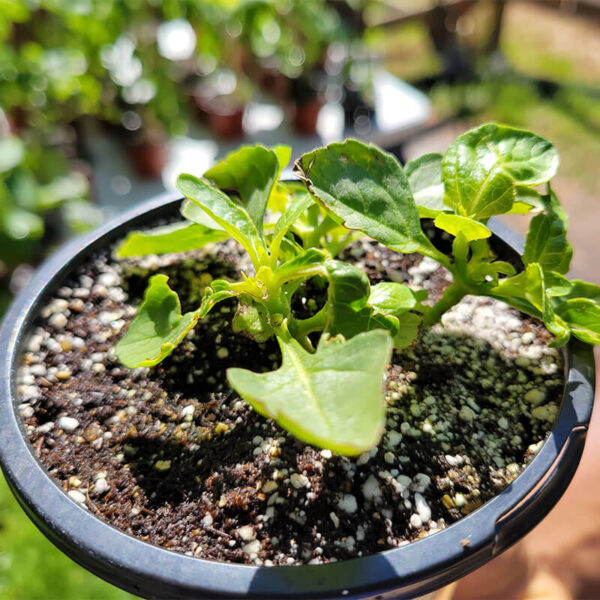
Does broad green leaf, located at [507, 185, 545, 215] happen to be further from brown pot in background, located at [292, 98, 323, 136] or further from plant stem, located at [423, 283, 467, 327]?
brown pot in background, located at [292, 98, 323, 136]

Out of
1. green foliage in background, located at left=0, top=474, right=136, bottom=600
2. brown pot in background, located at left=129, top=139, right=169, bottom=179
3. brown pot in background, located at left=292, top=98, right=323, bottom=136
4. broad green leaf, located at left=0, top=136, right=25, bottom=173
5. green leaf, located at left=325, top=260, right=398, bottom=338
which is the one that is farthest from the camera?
brown pot in background, located at left=292, top=98, right=323, bottom=136

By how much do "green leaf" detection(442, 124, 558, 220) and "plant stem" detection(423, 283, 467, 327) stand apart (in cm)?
8

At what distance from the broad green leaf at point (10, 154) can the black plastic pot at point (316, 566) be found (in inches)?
50.4

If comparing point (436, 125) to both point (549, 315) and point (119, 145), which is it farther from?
point (549, 315)

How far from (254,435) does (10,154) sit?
4.65 feet

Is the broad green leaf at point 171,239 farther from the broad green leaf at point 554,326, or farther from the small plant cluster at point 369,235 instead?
the broad green leaf at point 554,326

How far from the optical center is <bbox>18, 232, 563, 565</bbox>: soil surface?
531 mm

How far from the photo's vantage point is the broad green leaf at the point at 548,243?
0.59 m

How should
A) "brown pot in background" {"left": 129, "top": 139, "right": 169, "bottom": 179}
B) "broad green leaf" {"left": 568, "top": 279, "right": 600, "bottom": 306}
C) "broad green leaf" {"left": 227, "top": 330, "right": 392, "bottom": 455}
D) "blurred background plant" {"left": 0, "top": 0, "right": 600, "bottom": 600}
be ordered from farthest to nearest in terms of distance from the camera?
"brown pot in background" {"left": 129, "top": 139, "right": 169, "bottom": 179} → "blurred background plant" {"left": 0, "top": 0, "right": 600, "bottom": 600} → "broad green leaf" {"left": 568, "top": 279, "right": 600, "bottom": 306} → "broad green leaf" {"left": 227, "top": 330, "right": 392, "bottom": 455}

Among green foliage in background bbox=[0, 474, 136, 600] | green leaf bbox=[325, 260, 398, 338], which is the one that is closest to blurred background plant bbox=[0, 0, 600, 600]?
green foliage in background bbox=[0, 474, 136, 600]

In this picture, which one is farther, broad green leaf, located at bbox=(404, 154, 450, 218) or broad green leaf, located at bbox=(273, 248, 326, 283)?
broad green leaf, located at bbox=(404, 154, 450, 218)

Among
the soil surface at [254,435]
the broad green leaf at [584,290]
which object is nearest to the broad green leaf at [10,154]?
the soil surface at [254,435]

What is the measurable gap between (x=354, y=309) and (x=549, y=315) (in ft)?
0.57

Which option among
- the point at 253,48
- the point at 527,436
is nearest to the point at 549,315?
the point at 527,436
